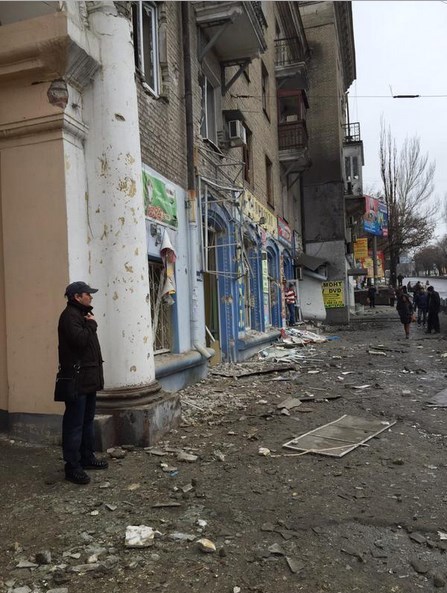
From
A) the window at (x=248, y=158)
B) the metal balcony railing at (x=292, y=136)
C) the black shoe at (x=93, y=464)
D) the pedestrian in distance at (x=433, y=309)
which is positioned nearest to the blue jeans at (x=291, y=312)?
the pedestrian in distance at (x=433, y=309)

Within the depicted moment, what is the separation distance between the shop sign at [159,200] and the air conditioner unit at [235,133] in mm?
3726

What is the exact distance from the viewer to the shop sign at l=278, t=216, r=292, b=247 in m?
17.6

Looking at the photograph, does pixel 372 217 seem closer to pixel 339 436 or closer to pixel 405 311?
pixel 405 311

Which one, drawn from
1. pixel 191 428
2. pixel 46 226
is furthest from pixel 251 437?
pixel 46 226

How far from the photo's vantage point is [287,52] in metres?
19.7

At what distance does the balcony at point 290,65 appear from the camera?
18.2m

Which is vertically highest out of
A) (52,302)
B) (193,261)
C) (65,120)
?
(65,120)

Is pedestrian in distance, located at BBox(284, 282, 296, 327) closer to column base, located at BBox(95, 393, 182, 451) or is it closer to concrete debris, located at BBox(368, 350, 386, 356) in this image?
concrete debris, located at BBox(368, 350, 386, 356)

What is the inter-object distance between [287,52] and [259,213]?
30.2ft

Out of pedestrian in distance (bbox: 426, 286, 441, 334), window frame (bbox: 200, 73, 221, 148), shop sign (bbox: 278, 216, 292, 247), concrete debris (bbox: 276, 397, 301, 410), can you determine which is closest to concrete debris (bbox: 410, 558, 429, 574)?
concrete debris (bbox: 276, 397, 301, 410)

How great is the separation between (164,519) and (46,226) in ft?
10.1

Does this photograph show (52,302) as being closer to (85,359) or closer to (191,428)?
(85,359)

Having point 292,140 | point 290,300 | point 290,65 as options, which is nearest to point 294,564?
point 290,300

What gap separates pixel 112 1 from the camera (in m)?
5.38
